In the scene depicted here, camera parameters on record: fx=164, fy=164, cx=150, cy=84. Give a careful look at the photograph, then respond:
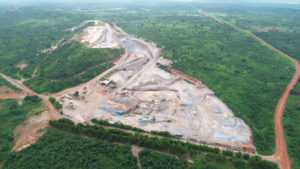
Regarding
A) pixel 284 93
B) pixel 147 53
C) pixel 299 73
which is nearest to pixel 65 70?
pixel 147 53

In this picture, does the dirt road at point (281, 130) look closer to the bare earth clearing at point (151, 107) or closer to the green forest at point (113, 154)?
the bare earth clearing at point (151, 107)

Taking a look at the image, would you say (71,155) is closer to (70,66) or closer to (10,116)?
(10,116)

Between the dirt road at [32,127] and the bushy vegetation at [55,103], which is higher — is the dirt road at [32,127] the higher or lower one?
the lower one

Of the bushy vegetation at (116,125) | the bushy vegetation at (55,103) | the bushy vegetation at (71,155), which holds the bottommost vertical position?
the bushy vegetation at (71,155)

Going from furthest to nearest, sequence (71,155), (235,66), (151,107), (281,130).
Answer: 1. (235,66)
2. (151,107)
3. (281,130)
4. (71,155)

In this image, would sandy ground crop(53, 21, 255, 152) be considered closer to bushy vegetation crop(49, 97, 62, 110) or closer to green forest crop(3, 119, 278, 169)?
bushy vegetation crop(49, 97, 62, 110)

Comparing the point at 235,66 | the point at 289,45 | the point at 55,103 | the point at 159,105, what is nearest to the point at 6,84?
the point at 55,103

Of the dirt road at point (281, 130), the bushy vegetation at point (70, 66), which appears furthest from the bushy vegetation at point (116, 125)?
the dirt road at point (281, 130)
